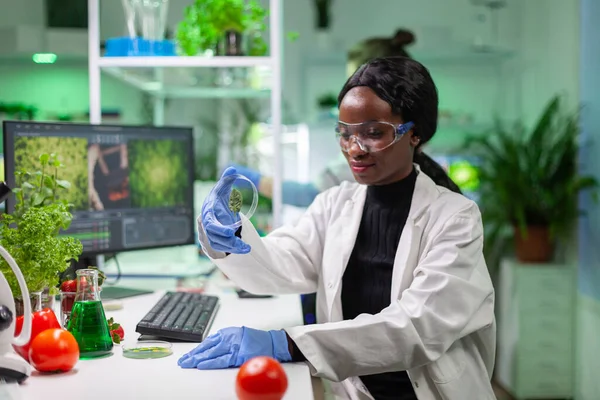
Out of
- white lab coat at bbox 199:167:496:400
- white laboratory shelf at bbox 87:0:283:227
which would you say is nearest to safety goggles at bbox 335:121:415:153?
white lab coat at bbox 199:167:496:400

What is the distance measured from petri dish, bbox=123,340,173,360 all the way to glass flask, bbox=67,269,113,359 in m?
0.05

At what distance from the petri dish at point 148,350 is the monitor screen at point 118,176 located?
0.59m

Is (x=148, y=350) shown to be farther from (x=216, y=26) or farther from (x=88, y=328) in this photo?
(x=216, y=26)

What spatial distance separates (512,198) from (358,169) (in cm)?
Result: 250

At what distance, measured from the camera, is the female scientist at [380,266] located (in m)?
1.36

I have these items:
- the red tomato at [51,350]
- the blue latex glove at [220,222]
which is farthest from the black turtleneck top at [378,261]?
the red tomato at [51,350]

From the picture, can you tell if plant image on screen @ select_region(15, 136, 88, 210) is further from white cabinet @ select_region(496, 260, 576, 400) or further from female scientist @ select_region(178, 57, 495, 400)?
white cabinet @ select_region(496, 260, 576, 400)

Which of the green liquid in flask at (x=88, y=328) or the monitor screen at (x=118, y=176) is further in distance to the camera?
the monitor screen at (x=118, y=176)

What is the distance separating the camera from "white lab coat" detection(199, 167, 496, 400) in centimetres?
136

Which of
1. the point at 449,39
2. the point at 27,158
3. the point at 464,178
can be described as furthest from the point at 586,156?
the point at 27,158

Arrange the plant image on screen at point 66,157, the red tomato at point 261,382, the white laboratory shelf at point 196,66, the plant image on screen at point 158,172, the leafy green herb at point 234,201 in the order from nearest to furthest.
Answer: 1. the red tomato at point 261,382
2. the leafy green herb at point 234,201
3. the plant image on screen at point 66,157
4. the plant image on screen at point 158,172
5. the white laboratory shelf at point 196,66

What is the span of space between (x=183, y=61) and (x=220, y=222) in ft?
3.04

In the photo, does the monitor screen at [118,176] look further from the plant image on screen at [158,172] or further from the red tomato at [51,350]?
the red tomato at [51,350]

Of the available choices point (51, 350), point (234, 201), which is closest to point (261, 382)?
point (51, 350)
